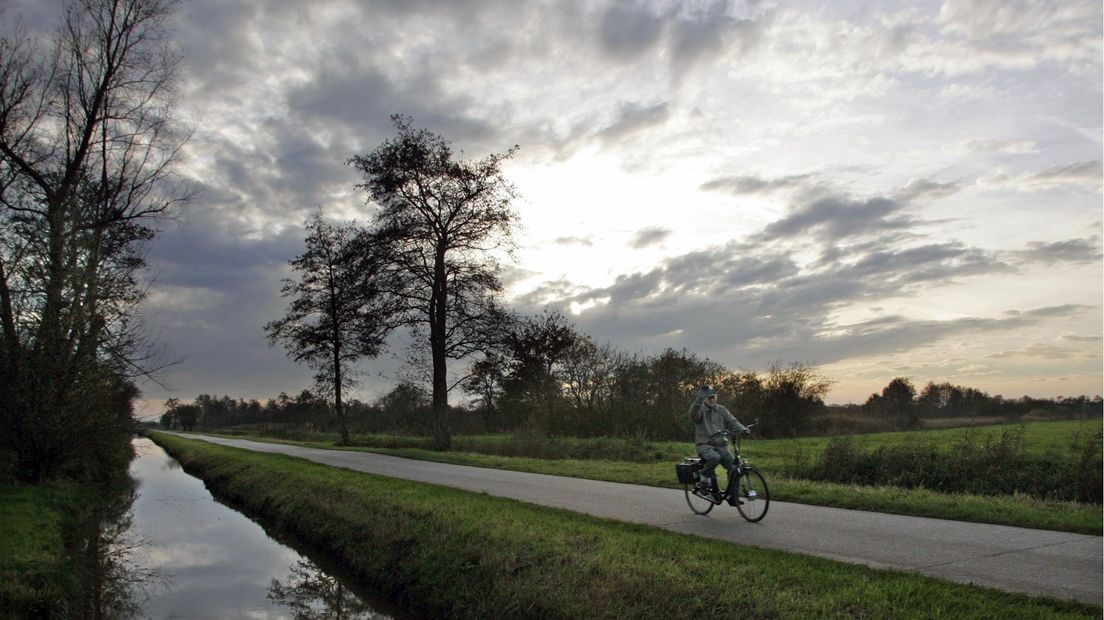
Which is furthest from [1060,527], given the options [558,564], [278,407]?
[278,407]

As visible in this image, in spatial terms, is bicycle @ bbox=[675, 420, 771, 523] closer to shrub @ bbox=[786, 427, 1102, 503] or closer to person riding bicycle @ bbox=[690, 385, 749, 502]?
person riding bicycle @ bbox=[690, 385, 749, 502]

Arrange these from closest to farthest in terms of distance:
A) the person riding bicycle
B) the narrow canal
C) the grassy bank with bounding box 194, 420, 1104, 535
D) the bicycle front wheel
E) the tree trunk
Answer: the narrow canal
the grassy bank with bounding box 194, 420, 1104, 535
the bicycle front wheel
the person riding bicycle
the tree trunk

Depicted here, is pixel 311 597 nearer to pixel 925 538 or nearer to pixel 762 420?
pixel 925 538

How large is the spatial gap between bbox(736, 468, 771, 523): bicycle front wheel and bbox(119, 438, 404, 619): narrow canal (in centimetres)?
495

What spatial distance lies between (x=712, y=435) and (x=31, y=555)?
9.48 metres

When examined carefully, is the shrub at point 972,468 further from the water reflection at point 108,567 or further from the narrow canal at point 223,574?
the water reflection at point 108,567

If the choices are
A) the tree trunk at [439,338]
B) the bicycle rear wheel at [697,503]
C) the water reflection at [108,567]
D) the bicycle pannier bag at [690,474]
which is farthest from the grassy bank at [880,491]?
the water reflection at [108,567]

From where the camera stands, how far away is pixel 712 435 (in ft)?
34.4

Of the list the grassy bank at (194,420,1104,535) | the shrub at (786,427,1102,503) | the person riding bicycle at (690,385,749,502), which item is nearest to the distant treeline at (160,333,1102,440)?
the grassy bank at (194,420,1104,535)

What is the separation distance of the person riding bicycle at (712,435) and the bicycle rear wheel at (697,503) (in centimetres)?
26

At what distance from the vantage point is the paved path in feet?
22.3

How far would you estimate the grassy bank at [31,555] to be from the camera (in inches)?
341

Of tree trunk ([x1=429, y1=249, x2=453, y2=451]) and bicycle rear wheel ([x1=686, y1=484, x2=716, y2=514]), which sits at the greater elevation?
tree trunk ([x1=429, y1=249, x2=453, y2=451])

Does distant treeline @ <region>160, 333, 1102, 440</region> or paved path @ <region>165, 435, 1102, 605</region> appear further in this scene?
distant treeline @ <region>160, 333, 1102, 440</region>
